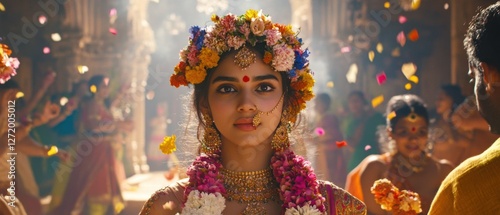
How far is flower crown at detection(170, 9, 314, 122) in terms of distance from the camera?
310 centimetres

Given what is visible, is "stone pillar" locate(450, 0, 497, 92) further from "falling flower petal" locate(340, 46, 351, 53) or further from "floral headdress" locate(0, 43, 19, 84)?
"floral headdress" locate(0, 43, 19, 84)

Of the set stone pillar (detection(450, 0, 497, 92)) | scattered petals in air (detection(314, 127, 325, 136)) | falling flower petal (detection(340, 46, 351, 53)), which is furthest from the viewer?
falling flower petal (detection(340, 46, 351, 53))

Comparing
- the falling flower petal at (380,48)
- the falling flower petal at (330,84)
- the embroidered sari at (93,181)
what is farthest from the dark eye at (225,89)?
the falling flower petal at (330,84)

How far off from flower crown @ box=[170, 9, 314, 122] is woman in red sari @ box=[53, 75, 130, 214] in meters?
5.69

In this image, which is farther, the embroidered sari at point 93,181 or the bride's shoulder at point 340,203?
the embroidered sari at point 93,181

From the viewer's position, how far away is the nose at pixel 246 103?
2934mm

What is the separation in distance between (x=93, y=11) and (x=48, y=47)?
2.07 m

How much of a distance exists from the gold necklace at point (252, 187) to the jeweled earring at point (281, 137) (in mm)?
114

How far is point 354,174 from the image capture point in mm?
5984

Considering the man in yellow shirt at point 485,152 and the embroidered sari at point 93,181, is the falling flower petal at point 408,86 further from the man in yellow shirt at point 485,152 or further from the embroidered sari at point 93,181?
the man in yellow shirt at point 485,152

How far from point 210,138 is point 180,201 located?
34 centimetres

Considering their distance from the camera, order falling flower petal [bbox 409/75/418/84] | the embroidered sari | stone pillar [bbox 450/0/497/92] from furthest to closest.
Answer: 1. falling flower petal [bbox 409/75/418/84]
2. stone pillar [bbox 450/0/497/92]
3. the embroidered sari

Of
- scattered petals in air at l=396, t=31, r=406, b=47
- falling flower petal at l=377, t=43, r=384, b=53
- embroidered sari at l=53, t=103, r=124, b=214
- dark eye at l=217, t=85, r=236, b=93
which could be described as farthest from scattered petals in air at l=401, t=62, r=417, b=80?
dark eye at l=217, t=85, r=236, b=93

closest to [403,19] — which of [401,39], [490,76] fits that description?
[401,39]
